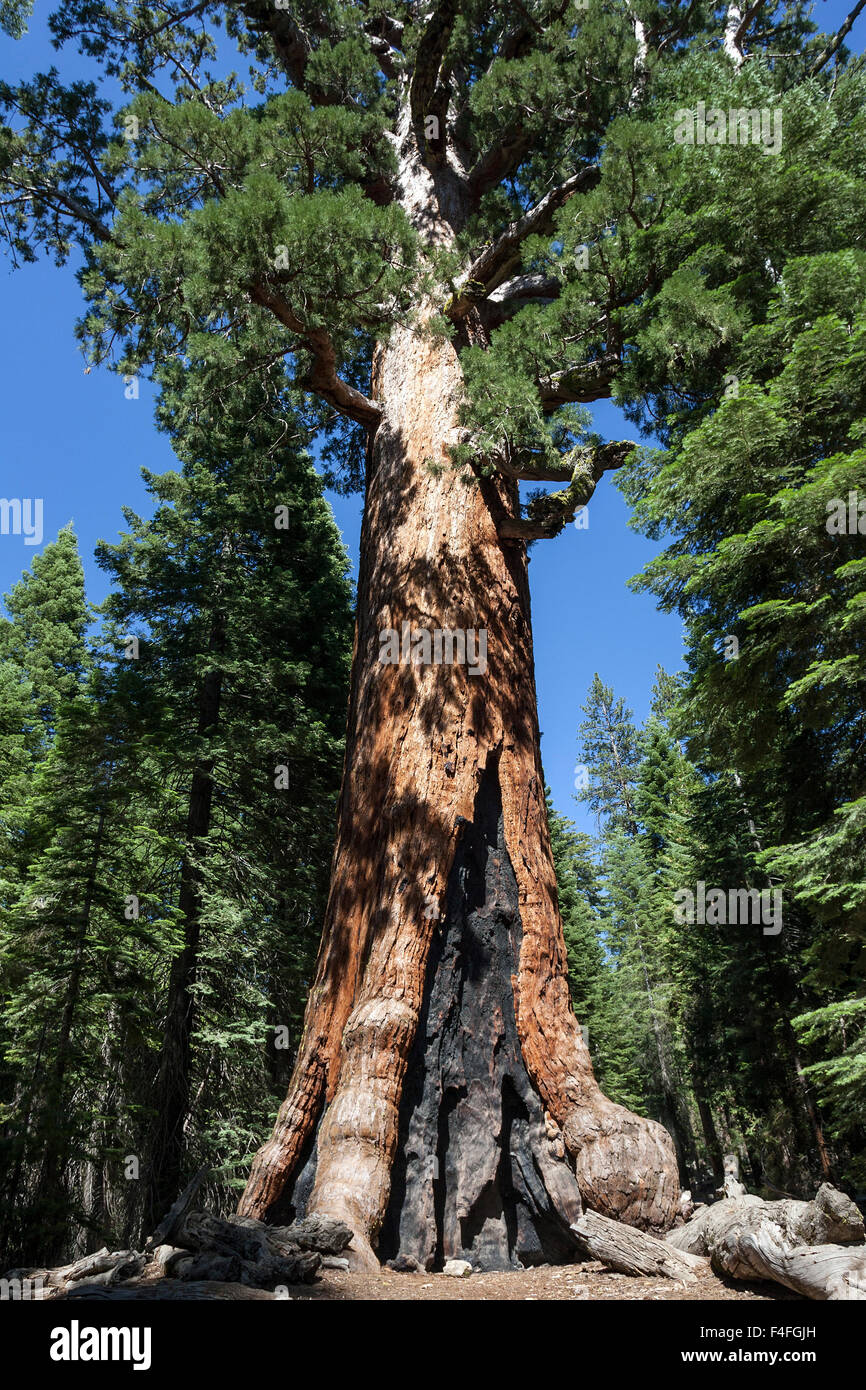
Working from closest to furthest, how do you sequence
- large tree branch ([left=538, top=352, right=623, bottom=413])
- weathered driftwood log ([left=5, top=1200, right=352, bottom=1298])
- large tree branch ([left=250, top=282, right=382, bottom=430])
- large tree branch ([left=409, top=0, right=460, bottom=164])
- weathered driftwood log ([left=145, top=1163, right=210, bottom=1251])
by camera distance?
weathered driftwood log ([left=5, top=1200, right=352, bottom=1298]), weathered driftwood log ([left=145, top=1163, right=210, bottom=1251]), large tree branch ([left=250, top=282, right=382, bottom=430]), large tree branch ([left=409, top=0, right=460, bottom=164]), large tree branch ([left=538, top=352, right=623, bottom=413])

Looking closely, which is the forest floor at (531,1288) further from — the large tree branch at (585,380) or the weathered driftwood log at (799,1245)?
the large tree branch at (585,380)

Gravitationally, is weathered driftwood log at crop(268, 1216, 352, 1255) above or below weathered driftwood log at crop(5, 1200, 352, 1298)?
below

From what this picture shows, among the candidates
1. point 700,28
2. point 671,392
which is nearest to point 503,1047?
point 671,392

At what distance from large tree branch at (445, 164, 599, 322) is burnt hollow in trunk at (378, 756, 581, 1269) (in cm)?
506

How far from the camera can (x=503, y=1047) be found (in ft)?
14.9

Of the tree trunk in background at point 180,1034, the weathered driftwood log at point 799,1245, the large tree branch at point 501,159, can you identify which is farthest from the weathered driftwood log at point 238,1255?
the large tree branch at point 501,159

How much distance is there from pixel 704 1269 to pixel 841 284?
5808 mm

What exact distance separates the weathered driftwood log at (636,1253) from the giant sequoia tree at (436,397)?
0.94ft

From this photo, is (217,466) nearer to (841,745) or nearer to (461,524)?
(461,524)

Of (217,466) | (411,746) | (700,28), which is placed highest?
(700,28)

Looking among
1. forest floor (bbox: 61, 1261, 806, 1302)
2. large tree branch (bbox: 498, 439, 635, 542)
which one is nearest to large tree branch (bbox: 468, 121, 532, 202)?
large tree branch (bbox: 498, 439, 635, 542)

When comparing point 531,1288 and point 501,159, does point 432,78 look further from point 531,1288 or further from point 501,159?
point 531,1288

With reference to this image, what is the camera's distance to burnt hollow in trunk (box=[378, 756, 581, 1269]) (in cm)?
405

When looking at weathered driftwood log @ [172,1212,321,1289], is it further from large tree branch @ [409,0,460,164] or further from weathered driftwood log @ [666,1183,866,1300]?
large tree branch @ [409,0,460,164]
